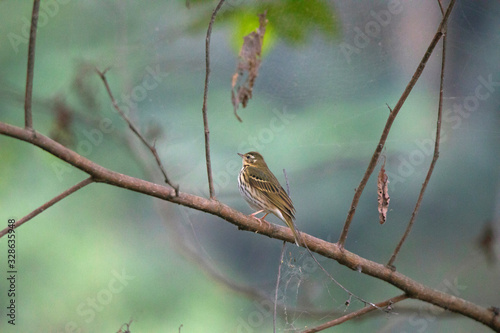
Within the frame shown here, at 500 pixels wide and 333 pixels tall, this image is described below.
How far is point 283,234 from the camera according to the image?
1.88 meters

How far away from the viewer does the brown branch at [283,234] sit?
1.42 m

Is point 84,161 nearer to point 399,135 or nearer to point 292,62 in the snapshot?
point 292,62

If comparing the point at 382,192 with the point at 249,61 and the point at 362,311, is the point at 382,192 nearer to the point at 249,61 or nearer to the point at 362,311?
the point at 362,311

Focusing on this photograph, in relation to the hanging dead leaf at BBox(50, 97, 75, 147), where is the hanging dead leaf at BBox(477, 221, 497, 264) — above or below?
below

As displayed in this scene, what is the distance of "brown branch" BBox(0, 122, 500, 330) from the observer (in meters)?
1.42

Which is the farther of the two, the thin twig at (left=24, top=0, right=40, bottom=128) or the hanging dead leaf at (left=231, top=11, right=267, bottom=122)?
the hanging dead leaf at (left=231, top=11, right=267, bottom=122)

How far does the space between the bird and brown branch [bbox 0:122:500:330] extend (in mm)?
393

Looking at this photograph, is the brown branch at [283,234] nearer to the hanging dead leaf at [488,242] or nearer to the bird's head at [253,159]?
the hanging dead leaf at [488,242]

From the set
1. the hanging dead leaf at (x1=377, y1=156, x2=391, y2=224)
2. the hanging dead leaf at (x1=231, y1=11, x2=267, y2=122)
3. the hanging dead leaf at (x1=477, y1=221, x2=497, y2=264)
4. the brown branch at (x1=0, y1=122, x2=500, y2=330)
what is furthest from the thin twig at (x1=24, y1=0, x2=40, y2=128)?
the hanging dead leaf at (x1=477, y1=221, x2=497, y2=264)

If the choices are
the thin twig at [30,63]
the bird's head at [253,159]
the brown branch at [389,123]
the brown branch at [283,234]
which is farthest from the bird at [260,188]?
the thin twig at [30,63]

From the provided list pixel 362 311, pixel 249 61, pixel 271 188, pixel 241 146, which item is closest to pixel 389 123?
pixel 249 61

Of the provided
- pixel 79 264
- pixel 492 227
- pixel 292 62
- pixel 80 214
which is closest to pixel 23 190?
pixel 80 214

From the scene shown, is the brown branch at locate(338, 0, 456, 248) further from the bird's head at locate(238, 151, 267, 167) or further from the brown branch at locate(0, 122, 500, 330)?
the bird's head at locate(238, 151, 267, 167)

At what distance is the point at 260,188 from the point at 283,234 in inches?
22.7
